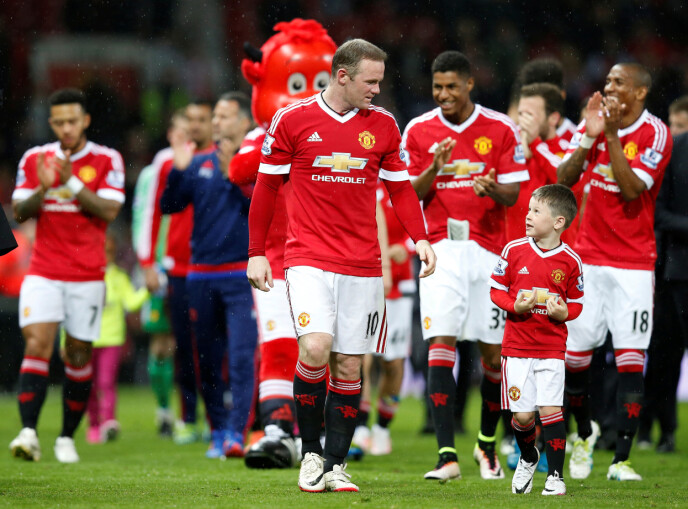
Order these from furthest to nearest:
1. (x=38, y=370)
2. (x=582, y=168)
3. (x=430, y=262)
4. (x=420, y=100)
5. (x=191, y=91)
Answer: (x=191, y=91) < (x=420, y=100) < (x=38, y=370) < (x=582, y=168) < (x=430, y=262)

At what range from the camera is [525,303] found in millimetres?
5984

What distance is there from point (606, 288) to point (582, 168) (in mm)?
779

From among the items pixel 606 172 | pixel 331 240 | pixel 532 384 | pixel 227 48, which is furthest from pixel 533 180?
pixel 227 48

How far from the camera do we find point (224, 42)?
2108 cm

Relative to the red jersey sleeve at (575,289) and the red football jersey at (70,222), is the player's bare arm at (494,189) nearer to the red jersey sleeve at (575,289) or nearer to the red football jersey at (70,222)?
the red jersey sleeve at (575,289)

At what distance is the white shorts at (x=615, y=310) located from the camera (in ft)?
23.0

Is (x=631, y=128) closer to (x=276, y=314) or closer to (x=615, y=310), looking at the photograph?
(x=615, y=310)

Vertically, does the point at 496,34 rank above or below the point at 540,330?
above

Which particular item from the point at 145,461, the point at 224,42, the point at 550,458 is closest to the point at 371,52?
the point at 550,458

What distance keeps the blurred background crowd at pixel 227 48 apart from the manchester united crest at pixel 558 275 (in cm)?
1060

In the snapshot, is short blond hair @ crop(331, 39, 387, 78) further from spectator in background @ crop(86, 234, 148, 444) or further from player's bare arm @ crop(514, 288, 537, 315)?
spectator in background @ crop(86, 234, 148, 444)

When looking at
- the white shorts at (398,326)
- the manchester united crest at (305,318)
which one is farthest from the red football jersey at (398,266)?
the manchester united crest at (305,318)

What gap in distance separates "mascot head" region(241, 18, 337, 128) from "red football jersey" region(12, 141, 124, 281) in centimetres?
150

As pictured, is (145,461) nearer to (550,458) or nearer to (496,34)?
(550,458)
